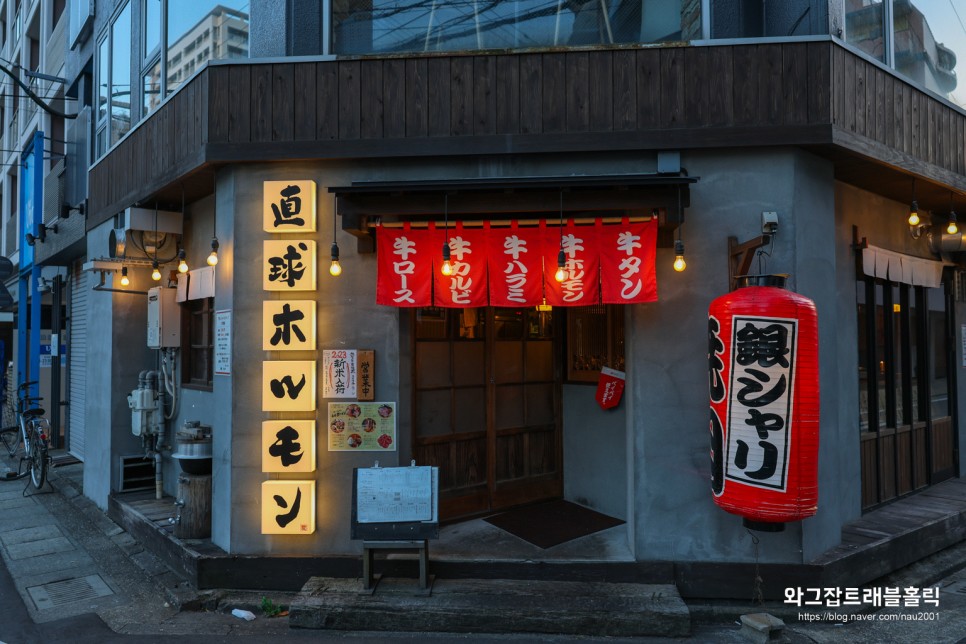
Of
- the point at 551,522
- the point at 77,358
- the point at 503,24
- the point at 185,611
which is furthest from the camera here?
the point at 77,358

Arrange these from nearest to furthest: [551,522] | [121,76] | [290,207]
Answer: [290,207] → [551,522] → [121,76]

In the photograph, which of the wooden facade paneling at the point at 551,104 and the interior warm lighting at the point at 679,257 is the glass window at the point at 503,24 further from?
the interior warm lighting at the point at 679,257

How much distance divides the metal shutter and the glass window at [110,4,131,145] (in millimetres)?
→ 4520

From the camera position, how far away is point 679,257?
629 cm

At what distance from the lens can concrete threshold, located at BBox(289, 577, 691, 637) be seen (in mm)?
5766

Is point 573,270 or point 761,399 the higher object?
point 573,270

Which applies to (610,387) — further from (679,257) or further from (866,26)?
(866,26)

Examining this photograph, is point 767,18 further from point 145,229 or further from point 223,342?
point 145,229

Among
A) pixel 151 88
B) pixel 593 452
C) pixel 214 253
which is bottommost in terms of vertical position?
pixel 593 452

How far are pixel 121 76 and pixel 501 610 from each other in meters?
10.6

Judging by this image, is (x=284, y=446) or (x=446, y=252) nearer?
(x=446, y=252)

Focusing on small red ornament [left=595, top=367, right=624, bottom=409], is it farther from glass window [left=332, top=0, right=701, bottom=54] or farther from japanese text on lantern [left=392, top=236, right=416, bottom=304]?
glass window [left=332, top=0, right=701, bottom=54]

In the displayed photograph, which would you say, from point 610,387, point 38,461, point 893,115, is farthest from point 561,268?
point 38,461

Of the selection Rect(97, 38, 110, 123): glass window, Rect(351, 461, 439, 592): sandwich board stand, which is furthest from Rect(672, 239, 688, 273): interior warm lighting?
Rect(97, 38, 110, 123): glass window
